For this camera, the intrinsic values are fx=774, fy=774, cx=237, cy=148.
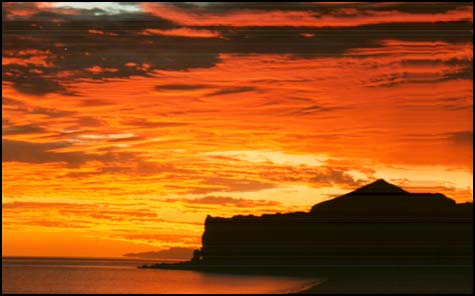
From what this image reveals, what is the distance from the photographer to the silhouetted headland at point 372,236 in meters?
58.9

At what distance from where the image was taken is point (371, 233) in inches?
2874

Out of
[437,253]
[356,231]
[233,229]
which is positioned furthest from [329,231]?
[233,229]

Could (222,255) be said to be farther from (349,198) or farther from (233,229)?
(349,198)

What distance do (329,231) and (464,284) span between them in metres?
24.2

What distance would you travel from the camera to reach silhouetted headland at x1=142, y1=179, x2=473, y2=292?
58938 millimetres

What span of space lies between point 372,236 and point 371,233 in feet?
7.65

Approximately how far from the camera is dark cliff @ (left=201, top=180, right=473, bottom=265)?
60.2 meters

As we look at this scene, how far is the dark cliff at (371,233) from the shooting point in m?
60.2

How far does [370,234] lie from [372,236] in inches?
46.8

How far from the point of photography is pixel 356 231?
6850 centimetres

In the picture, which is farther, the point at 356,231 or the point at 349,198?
the point at 349,198

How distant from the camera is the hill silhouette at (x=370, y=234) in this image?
60.1m

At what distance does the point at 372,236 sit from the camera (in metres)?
70.7

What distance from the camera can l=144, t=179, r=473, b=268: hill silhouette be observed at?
60.1 m
